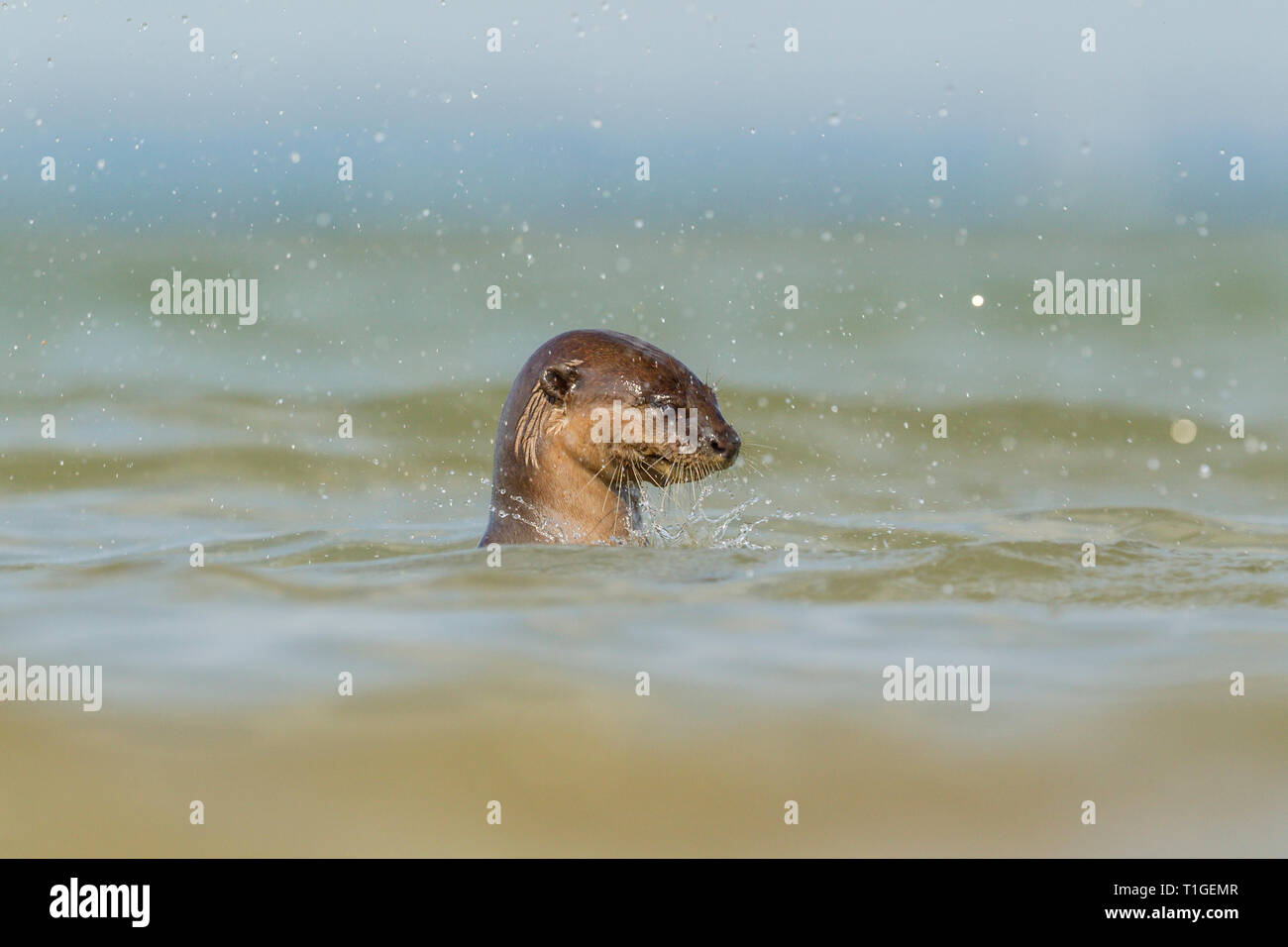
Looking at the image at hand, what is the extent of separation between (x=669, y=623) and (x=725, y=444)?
3.54 ft

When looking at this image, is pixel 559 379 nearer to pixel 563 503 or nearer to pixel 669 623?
pixel 563 503

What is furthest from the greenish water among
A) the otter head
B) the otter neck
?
the otter head

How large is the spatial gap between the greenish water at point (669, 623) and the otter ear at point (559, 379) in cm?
62

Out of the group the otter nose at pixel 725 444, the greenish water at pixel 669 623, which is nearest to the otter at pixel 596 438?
the otter nose at pixel 725 444

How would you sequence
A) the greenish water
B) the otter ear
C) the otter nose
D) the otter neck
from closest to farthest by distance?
1. the greenish water
2. the otter nose
3. the otter ear
4. the otter neck

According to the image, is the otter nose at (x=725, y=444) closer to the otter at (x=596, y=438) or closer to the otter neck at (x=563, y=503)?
the otter at (x=596, y=438)

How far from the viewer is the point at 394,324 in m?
17.0

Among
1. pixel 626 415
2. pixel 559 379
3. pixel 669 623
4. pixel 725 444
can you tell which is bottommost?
pixel 669 623

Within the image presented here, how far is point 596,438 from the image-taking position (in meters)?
6.80

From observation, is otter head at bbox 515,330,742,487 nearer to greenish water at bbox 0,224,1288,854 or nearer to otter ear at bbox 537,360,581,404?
otter ear at bbox 537,360,581,404

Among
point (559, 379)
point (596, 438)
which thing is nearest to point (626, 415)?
point (596, 438)

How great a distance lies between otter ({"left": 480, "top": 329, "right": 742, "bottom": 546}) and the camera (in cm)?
673

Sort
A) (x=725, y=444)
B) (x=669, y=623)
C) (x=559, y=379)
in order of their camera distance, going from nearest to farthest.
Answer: (x=669, y=623), (x=725, y=444), (x=559, y=379)

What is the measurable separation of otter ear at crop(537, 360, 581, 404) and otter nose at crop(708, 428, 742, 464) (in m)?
0.61
